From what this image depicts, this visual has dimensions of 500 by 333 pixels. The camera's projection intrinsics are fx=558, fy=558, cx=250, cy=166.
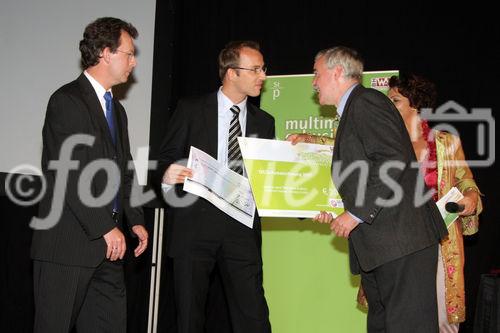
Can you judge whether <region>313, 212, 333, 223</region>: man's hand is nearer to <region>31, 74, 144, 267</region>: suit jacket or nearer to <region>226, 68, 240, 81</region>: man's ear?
<region>226, 68, 240, 81</region>: man's ear

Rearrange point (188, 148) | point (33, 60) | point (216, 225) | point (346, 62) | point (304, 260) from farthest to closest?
1. point (304, 260)
2. point (33, 60)
3. point (188, 148)
4. point (216, 225)
5. point (346, 62)

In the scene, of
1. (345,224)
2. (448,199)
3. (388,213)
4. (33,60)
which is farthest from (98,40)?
(448,199)

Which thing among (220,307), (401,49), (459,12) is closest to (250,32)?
(401,49)

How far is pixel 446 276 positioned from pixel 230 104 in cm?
170

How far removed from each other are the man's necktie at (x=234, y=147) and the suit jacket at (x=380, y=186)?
882 millimetres

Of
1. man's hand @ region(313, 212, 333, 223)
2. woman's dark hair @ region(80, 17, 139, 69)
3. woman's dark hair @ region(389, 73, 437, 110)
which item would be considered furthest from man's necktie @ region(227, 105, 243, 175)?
woman's dark hair @ region(389, 73, 437, 110)

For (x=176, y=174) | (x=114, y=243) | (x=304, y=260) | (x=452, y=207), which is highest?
(x=176, y=174)

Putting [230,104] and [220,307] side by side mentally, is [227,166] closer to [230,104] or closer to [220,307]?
[230,104]

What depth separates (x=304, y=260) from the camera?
14.0 feet

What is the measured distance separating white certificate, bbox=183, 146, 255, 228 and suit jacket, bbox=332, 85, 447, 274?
2.57ft

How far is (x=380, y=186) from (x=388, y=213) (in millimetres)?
133

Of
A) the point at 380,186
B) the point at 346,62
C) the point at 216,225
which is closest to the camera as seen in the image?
the point at 380,186

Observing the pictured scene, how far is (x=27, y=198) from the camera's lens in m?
3.61

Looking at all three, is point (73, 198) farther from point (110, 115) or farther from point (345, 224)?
point (345, 224)
